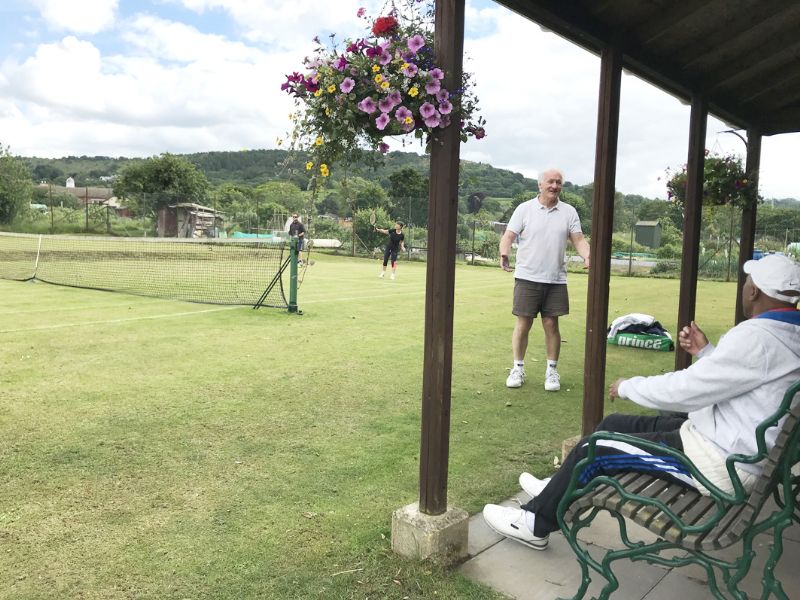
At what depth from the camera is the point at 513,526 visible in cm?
277

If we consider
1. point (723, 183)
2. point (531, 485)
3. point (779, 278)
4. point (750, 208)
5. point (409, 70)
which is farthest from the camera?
point (750, 208)

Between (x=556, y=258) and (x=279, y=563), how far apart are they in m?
3.51

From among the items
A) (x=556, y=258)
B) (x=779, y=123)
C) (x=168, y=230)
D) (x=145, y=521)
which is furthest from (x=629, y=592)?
(x=168, y=230)

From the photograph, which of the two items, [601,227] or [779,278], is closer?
[779,278]

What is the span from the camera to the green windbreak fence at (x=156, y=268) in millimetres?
11906

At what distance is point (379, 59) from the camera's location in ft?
7.95

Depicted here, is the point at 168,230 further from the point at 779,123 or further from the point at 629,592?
the point at 629,592

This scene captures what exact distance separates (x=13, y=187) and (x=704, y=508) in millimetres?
38272

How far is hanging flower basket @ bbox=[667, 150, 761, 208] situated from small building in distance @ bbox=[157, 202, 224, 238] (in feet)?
90.3

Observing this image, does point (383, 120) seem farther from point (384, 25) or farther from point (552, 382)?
point (552, 382)

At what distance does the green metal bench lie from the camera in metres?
1.78

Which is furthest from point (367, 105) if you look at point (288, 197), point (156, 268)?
point (288, 197)

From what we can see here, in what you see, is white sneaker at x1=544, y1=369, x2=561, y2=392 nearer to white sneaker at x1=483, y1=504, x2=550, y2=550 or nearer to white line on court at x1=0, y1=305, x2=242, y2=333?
white sneaker at x1=483, y1=504, x2=550, y2=550

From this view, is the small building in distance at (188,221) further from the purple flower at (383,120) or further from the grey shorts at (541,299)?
the purple flower at (383,120)
